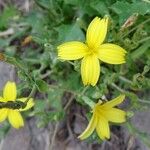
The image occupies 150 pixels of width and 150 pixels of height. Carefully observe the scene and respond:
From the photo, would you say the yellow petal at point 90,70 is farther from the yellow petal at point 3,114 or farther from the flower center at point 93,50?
the yellow petal at point 3,114

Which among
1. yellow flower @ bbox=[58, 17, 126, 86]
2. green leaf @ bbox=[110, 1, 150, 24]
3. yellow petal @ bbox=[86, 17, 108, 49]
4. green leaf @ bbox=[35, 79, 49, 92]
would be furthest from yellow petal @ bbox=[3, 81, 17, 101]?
green leaf @ bbox=[110, 1, 150, 24]

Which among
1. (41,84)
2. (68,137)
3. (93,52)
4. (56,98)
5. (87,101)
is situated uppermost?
(93,52)

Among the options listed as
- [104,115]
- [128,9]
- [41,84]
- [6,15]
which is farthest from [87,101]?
[6,15]

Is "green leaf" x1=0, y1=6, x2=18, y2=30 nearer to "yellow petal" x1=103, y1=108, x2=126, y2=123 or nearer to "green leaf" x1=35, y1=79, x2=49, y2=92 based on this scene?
"green leaf" x1=35, y1=79, x2=49, y2=92

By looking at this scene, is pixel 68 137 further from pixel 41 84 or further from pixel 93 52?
pixel 93 52

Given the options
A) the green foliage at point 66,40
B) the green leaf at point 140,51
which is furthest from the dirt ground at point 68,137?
the green leaf at point 140,51

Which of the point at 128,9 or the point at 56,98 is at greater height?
the point at 128,9

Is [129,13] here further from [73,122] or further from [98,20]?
[73,122]
